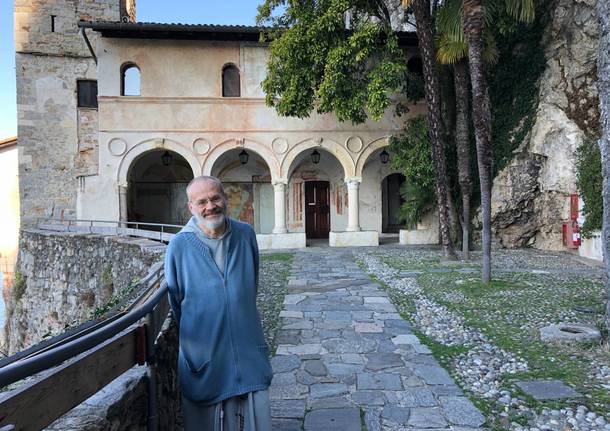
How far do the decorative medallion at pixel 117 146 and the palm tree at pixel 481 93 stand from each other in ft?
36.6

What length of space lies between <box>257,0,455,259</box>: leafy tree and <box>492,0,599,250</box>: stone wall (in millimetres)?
3916

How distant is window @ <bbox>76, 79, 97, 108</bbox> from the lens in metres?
17.7

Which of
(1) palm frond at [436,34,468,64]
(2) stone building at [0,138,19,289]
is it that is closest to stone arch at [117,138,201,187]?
(1) palm frond at [436,34,468,64]

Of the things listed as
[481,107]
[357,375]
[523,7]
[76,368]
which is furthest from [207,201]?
[523,7]

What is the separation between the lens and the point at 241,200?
17891 mm

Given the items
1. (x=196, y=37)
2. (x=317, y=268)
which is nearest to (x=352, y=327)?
(x=317, y=268)

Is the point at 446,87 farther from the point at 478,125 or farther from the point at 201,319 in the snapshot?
the point at 201,319

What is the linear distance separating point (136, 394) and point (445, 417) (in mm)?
2293

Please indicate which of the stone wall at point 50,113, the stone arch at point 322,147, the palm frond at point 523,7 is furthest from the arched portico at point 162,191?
the palm frond at point 523,7

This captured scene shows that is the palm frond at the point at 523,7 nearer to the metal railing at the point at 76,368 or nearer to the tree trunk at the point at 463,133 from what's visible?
the tree trunk at the point at 463,133

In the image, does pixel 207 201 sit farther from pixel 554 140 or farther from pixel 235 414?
pixel 554 140

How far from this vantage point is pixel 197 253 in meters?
2.18

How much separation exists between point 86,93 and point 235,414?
62.8 feet

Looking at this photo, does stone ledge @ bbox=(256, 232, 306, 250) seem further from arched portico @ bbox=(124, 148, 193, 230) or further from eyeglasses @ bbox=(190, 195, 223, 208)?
eyeglasses @ bbox=(190, 195, 223, 208)
